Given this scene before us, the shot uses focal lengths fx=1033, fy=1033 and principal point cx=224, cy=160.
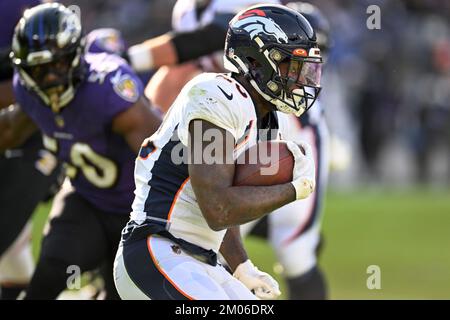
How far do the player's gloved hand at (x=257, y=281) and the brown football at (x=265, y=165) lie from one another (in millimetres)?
435

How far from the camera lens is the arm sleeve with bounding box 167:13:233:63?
6293 millimetres

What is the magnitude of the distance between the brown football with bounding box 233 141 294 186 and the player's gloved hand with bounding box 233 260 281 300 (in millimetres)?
435

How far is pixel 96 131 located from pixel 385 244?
19.4ft

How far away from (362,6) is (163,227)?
11831mm

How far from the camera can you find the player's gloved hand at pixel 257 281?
13.4 feet

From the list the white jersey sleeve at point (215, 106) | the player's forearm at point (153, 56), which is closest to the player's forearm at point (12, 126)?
the player's forearm at point (153, 56)

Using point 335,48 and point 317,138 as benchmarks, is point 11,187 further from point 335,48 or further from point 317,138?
point 335,48

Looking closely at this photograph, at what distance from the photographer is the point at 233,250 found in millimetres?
4246

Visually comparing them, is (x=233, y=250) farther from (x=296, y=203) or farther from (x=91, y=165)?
(x=296, y=203)

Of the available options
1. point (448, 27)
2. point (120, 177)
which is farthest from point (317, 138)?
point (448, 27)

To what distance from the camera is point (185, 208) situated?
3969 millimetres

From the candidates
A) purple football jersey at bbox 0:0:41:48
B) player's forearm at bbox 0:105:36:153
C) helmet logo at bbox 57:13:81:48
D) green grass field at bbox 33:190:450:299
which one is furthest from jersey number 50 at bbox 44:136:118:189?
green grass field at bbox 33:190:450:299

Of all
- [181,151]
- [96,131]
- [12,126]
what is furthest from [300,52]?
[12,126]

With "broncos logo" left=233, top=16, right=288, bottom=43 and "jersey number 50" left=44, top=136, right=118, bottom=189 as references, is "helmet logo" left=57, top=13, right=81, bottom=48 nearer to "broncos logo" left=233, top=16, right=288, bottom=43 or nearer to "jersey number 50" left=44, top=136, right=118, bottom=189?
"jersey number 50" left=44, top=136, right=118, bottom=189
